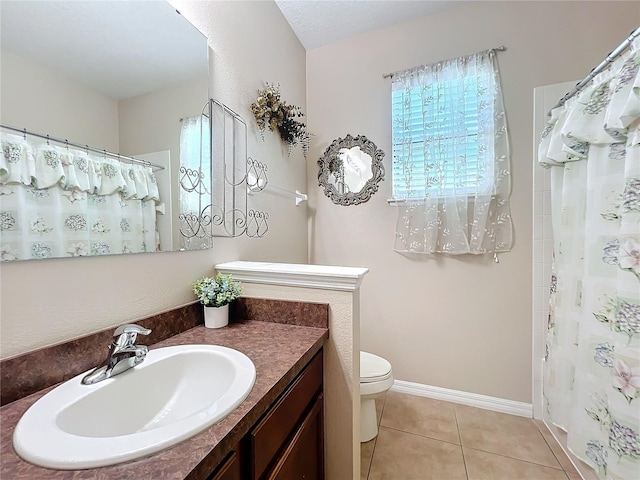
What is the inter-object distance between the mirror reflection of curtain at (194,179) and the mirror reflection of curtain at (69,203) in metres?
0.15

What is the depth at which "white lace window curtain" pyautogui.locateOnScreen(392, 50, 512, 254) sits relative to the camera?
66.0 inches

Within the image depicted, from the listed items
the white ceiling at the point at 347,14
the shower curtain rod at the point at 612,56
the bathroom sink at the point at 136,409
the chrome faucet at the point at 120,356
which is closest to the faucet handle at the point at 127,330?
the chrome faucet at the point at 120,356

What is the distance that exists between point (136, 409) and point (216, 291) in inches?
17.8

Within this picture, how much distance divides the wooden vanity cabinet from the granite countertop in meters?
0.04

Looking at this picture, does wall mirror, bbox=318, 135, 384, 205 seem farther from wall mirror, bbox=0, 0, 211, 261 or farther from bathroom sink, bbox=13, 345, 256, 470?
bathroom sink, bbox=13, 345, 256, 470

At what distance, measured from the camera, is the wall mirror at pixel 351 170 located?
6.55 ft

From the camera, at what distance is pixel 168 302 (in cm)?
101

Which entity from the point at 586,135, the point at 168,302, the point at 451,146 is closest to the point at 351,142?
the point at 451,146

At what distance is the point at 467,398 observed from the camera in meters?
1.82

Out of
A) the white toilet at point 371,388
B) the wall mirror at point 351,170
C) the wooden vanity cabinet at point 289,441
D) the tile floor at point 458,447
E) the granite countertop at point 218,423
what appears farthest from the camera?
the wall mirror at point 351,170

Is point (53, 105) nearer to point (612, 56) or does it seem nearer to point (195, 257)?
point (195, 257)

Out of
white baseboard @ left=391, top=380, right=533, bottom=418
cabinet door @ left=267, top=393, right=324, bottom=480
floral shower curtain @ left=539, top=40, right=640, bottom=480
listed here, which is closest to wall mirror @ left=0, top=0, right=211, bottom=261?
cabinet door @ left=267, top=393, right=324, bottom=480

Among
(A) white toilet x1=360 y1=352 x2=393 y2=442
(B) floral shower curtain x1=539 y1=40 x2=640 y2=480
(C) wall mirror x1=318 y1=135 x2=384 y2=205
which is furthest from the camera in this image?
(C) wall mirror x1=318 y1=135 x2=384 y2=205

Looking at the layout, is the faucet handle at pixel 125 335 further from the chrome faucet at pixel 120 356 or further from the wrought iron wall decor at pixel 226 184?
the wrought iron wall decor at pixel 226 184
